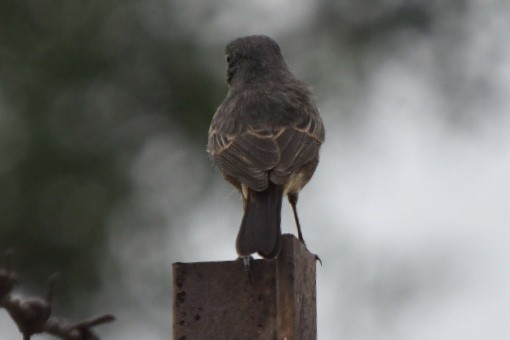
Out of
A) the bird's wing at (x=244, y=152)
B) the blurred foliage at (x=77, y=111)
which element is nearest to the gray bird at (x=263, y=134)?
the bird's wing at (x=244, y=152)

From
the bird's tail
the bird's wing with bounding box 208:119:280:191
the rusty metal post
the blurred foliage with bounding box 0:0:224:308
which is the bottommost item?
the rusty metal post

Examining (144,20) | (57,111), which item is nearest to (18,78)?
(57,111)

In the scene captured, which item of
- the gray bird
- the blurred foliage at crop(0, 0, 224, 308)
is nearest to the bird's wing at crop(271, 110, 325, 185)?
the gray bird

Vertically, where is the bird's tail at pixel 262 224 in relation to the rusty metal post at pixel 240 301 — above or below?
above

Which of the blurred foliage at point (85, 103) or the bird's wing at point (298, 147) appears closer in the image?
the bird's wing at point (298, 147)

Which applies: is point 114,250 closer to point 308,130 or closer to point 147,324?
point 147,324

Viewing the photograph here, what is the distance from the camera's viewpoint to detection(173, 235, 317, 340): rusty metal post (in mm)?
3803

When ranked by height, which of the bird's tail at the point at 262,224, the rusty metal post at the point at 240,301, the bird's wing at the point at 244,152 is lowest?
the rusty metal post at the point at 240,301

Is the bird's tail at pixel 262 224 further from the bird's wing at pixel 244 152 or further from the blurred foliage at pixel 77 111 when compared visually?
the blurred foliage at pixel 77 111

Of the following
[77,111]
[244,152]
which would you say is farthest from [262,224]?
[77,111]

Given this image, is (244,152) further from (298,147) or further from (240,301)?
(240,301)

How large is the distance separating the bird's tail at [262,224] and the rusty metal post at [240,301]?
0.35 m

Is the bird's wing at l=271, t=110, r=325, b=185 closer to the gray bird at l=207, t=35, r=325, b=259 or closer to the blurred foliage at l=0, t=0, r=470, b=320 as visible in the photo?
the gray bird at l=207, t=35, r=325, b=259

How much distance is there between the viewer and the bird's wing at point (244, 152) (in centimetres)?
613
